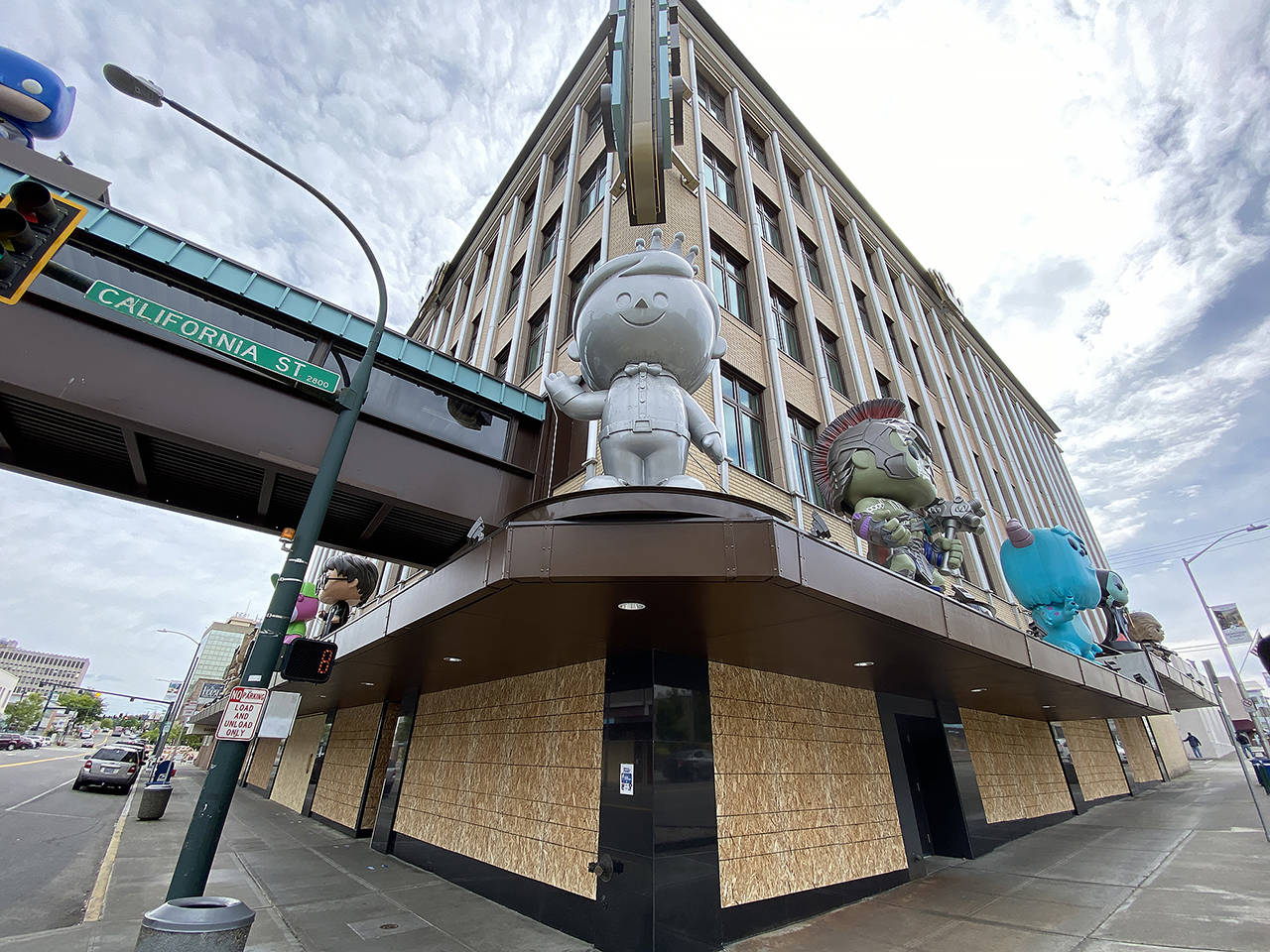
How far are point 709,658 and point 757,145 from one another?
54.1 ft

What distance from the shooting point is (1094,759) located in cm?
1884

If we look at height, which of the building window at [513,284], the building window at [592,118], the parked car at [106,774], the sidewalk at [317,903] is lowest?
the sidewalk at [317,903]

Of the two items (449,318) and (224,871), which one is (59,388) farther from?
(449,318)

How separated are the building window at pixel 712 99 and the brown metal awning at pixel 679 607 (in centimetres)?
1461

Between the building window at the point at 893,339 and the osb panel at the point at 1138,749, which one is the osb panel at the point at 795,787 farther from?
the osb panel at the point at 1138,749

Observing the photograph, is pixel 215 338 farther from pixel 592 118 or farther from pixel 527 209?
pixel 527 209

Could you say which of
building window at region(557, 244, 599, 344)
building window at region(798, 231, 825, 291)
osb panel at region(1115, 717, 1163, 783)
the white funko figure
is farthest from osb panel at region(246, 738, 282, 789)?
osb panel at region(1115, 717, 1163, 783)

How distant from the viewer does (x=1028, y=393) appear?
39.5m

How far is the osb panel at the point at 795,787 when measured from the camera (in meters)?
6.86

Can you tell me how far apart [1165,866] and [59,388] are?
16544mm

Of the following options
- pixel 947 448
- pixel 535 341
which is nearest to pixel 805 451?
pixel 535 341

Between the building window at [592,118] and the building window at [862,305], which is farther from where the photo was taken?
the building window at [862,305]

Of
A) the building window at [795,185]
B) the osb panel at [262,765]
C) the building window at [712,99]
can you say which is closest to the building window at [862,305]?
the building window at [795,185]

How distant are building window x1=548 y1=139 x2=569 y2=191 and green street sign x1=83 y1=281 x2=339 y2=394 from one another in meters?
13.6
